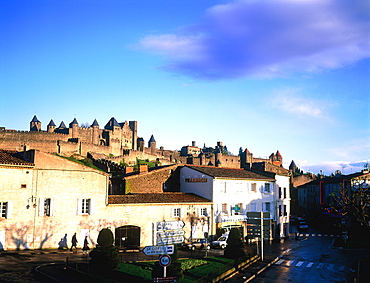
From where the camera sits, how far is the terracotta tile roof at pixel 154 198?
1559 inches

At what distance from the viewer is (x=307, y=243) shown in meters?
48.7

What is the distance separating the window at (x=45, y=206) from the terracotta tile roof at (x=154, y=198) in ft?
19.7

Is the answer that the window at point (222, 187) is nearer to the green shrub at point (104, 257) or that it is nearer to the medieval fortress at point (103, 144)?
the green shrub at point (104, 257)

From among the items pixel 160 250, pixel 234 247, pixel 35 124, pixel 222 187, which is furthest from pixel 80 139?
pixel 160 250

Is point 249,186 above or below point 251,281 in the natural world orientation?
above

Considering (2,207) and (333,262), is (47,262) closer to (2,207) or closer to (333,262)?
(2,207)

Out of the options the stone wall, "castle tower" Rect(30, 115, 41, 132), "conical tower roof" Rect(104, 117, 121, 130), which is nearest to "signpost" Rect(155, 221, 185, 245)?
the stone wall

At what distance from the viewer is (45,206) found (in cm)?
3491

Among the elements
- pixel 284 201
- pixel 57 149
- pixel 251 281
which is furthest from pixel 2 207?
pixel 57 149

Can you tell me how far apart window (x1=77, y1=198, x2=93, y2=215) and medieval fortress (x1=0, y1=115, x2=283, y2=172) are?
122 feet

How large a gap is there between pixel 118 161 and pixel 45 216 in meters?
73.9

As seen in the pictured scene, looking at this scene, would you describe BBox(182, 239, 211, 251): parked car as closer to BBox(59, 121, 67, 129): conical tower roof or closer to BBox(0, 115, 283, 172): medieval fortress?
BBox(0, 115, 283, 172): medieval fortress

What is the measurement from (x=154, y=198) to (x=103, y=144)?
92895 mm

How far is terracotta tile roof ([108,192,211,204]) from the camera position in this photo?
130 feet
